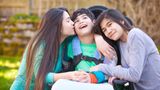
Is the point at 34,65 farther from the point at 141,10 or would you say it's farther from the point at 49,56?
the point at 141,10

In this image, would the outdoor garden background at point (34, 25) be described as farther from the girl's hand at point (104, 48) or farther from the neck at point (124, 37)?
the neck at point (124, 37)

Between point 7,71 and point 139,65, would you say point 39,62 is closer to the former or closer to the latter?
point 139,65

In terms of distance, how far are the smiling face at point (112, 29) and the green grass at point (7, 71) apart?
290 cm

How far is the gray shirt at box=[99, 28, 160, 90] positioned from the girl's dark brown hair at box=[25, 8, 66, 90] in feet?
1.35

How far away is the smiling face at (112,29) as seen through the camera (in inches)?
152

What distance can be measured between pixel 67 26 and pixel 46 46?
25 cm

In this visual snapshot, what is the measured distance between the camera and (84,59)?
4.04 meters

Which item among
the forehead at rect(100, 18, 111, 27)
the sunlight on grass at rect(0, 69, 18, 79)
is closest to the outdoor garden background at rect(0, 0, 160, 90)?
the sunlight on grass at rect(0, 69, 18, 79)

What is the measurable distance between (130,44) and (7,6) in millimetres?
10763

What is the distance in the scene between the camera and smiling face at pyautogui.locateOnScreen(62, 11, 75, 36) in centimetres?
397

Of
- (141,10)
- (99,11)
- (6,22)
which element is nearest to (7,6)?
(6,22)

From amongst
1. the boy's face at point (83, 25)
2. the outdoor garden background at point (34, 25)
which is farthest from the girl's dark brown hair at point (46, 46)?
the outdoor garden background at point (34, 25)

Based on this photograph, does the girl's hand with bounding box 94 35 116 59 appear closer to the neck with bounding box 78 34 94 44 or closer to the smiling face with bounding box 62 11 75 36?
the neck with bounding box 78 34 94 44

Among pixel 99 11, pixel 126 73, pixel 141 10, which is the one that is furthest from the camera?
pixel 141 10
